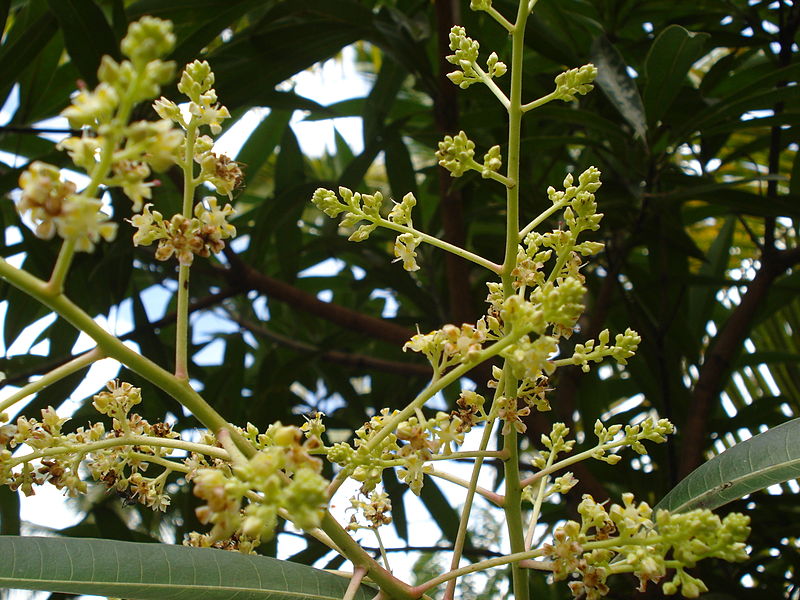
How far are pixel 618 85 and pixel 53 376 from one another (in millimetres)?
1190

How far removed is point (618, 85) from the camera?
151 cm

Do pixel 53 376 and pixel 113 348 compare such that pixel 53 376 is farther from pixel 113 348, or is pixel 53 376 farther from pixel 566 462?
pixel 566 462

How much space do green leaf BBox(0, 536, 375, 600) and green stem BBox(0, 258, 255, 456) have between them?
8.3 inches

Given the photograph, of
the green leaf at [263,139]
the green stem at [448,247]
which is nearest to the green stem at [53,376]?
the green stem at [448,247]

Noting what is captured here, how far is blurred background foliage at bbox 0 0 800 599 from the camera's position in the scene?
5.50 feet

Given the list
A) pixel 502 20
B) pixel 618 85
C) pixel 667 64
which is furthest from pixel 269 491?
pixel 667 64

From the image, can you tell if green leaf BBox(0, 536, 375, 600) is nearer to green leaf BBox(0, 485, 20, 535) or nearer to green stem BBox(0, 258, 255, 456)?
green stem BBox(0, 258, 255, 456)

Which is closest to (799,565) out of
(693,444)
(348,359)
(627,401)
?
(693,444)

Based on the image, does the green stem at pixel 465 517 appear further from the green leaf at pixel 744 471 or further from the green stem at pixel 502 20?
Result: the green stem at pixel 502 20

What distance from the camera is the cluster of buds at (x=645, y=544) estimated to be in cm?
69

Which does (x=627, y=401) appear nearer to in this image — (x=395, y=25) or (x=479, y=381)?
(x=479, y=381)

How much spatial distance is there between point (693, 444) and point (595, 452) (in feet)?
2.44

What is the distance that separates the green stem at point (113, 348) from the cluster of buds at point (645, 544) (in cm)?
33

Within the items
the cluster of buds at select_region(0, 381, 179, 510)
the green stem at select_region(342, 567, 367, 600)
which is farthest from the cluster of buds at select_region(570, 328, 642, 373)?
the cluster of buds at select_region(0, 381, 179, 510)
